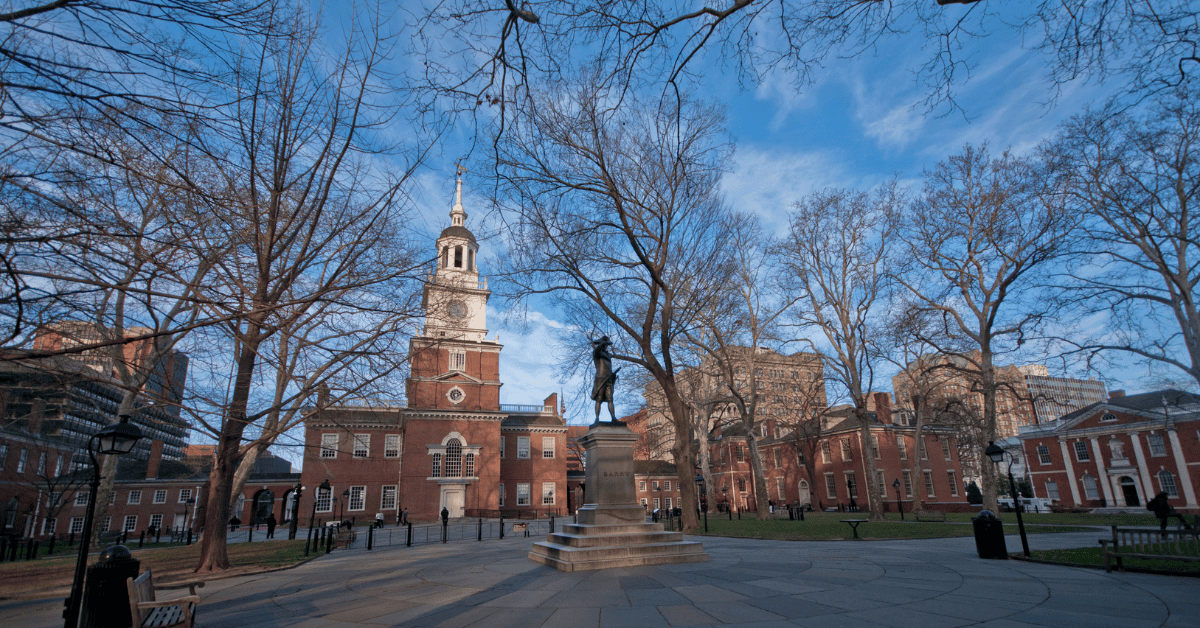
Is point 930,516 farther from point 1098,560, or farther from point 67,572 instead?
point 67,572

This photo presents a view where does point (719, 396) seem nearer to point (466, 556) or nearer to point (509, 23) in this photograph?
point (466, 556)

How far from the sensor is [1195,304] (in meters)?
17.7

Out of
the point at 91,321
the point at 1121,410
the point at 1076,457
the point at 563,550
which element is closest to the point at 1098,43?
the point at 563,550

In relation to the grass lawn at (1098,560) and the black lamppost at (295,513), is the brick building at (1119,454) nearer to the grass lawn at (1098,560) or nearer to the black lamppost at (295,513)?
the grass lawn at (1098,560)

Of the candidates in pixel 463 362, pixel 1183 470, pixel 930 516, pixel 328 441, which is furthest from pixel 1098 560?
pixel 1183 470

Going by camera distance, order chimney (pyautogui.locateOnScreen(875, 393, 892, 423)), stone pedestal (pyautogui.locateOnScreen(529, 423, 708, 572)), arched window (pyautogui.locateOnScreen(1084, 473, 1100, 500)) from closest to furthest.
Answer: stone pedestal (pyautogui.locateOnScreen(529, 423, 708, 572)) → arched window (pyautogui.locateOnScreen(1084, 473, 1100, 500)) → chimney (pyautogui.locateOnScreen(875, 393, 892, 423))

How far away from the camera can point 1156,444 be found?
3909 centimetres

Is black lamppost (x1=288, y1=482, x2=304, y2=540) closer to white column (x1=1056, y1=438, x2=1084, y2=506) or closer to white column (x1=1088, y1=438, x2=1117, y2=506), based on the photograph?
white column (x1=1056, y1=438, x2=1084, y2=506)

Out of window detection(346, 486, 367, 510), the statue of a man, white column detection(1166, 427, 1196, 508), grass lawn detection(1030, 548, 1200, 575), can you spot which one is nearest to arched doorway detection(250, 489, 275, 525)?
window detection(346, 486, 367, 510)

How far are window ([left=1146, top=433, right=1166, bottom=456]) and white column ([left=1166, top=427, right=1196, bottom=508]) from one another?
773 millimetres

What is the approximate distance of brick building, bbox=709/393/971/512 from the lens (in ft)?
146

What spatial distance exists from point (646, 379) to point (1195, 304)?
22230 mm

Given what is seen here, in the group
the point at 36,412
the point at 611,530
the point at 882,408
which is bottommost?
the point at 611,530

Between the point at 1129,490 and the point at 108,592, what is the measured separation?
58.9 m
